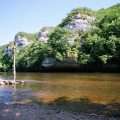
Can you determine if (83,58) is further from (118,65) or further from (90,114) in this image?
(90,114)

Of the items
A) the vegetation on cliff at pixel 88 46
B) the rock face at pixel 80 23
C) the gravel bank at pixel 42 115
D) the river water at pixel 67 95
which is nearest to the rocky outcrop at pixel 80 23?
the rock face at pixel 80 23

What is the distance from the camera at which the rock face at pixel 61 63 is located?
126 feet

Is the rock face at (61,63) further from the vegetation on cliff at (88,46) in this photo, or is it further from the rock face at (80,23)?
the rock face at (80,23)

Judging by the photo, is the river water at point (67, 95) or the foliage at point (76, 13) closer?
the river water at point (67, 95)

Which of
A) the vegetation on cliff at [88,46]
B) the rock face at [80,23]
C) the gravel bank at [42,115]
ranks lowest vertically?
the gravel bank at [42,115]

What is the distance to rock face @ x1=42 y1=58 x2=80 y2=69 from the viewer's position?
38378mm

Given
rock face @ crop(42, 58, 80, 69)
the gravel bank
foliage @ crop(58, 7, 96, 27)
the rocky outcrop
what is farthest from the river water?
foliage @ crop(58, 7, 96, 27)

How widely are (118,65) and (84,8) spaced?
27.3 m

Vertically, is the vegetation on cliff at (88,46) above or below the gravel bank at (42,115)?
above

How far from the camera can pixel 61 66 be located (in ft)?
138

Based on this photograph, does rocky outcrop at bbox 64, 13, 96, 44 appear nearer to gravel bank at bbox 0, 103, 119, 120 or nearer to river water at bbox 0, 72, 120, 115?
river water at bbox 0, 72, 120, 115

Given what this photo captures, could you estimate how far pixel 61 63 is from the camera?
40.4 metres

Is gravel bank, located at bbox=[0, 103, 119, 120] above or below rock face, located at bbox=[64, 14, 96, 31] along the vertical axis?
below

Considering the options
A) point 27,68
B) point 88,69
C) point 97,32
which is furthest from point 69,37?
point 27,68
